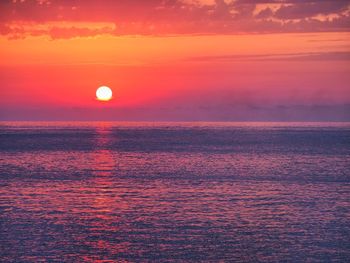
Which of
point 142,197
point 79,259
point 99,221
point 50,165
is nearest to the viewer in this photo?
point 79,259

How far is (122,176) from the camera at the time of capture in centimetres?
6906

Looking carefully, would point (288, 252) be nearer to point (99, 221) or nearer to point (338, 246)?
point (338, 246)

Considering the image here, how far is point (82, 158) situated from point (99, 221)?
200 ft

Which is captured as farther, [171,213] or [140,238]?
[171,213]

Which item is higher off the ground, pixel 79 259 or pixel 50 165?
pixel 50 165

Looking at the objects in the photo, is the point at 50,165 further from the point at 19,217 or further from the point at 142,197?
the point at 19,217

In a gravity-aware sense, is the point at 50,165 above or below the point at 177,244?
above

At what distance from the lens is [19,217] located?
41.0 metres

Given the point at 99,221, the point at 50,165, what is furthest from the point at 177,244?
the point at 50,165

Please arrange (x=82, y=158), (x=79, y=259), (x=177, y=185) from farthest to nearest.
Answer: (x=82, y=158) → (x=177, y=185) → (x=79, y=259)

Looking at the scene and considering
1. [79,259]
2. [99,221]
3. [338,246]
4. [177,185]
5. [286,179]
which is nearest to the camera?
[79,259]

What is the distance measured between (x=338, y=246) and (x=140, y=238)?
34.0 ft

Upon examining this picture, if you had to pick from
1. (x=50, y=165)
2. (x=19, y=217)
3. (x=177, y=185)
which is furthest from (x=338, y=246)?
(x=50, y=165)

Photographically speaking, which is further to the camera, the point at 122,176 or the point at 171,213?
the point at 122,176
